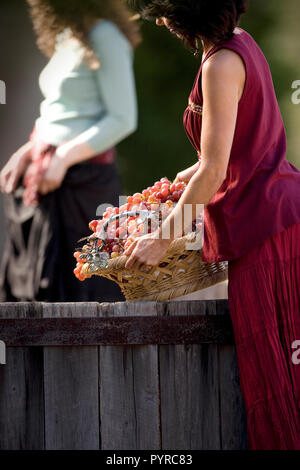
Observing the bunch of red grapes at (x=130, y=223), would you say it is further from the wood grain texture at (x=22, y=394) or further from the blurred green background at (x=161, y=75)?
the blurred green background at (x=161, y=75)

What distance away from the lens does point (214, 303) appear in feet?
6.57

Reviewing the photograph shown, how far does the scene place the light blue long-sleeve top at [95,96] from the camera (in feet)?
10.8

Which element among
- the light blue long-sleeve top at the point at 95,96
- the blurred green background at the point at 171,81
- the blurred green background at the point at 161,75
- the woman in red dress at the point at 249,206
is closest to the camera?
the woman in red dress at the point at 249,206

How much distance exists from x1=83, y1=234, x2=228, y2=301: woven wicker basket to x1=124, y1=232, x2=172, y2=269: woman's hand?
0.04 metres

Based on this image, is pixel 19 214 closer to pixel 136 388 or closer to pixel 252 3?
pixel 136 388

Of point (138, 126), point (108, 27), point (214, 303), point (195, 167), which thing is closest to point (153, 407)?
point (214, 303)

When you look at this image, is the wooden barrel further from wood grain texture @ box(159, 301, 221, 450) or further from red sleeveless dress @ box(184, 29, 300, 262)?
red sleeveless dress @ box(184, 29, 300, 262)

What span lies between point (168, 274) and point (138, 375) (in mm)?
271

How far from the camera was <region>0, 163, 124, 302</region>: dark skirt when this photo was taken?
3.36 metres

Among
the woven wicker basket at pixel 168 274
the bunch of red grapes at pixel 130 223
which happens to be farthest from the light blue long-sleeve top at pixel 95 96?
the woven wicker basket at pixel 168 274

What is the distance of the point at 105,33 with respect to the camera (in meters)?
3.29

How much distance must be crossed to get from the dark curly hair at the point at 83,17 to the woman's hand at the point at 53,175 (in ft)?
1.46

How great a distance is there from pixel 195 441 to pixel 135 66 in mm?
4380

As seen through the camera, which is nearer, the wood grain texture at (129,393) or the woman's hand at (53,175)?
the wood grain texture at (129,393)
